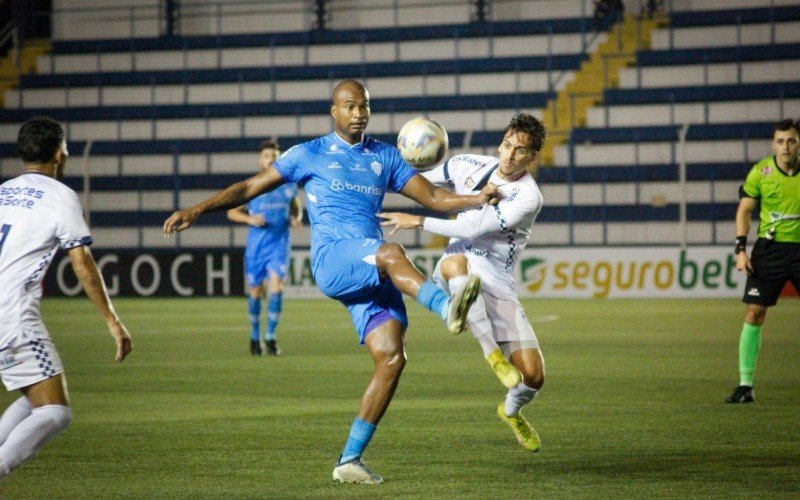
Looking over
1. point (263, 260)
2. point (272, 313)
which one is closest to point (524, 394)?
point (272, 313)

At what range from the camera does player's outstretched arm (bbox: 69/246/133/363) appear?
580 cm

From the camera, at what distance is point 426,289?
20.8 feet

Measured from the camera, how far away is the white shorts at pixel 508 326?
26.1 feet

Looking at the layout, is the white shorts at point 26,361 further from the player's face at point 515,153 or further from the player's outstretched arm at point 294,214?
the player's outstretched arm at point 294,214

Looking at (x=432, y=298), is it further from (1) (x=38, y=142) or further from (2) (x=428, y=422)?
(2) (x=428, y=422)

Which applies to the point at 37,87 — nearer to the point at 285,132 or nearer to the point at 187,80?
the point at 187,80

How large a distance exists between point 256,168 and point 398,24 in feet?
18.6

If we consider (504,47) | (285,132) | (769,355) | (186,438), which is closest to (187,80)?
(285,132)

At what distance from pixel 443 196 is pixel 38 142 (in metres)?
2.29

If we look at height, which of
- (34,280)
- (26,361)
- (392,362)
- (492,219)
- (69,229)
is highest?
(69,229)

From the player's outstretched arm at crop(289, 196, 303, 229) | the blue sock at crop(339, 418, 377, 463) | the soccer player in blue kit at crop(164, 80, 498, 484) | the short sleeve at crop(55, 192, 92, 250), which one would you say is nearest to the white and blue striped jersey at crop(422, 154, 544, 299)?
the soccer player in blue kit at crop(164, 80, 498, 484)

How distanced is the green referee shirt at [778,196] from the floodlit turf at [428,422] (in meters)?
1.37

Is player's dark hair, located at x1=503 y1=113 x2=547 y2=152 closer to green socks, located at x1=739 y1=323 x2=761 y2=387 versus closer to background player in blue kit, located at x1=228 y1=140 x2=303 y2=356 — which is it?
green socks, located at x1=739 y1=323 x2=761 y2=387

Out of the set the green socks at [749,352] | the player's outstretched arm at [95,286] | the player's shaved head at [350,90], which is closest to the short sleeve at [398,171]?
the player's shaved head at [350,90]
